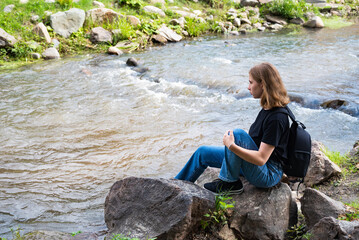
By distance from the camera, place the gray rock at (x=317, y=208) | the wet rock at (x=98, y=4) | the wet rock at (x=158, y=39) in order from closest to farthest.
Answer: the gray rock at (x=317, y=208) < the wet rock at (x=158, y=39) < the wet rock at (x=98, y=4)

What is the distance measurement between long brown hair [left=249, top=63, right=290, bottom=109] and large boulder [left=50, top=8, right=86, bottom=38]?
455 inches

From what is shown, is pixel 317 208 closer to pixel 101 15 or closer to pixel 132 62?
pixel 132 62

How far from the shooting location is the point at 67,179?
4.57 meters

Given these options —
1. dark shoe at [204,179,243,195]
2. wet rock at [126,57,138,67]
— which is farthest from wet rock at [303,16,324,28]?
dark shoe at [204,179,243,195]

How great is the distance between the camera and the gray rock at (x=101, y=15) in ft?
45.0

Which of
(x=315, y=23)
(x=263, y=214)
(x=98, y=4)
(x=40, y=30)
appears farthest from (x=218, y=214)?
(x=315, y=23)

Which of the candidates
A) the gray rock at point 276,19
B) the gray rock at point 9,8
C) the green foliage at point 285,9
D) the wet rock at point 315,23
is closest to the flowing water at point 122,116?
the gray rock at point 9,8

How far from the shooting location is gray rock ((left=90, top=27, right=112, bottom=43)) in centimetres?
1301

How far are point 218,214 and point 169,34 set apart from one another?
40.9 ft

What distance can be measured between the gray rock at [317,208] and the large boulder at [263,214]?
0.52ft

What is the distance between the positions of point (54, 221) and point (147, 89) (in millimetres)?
5373

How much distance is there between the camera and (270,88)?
9.30ft

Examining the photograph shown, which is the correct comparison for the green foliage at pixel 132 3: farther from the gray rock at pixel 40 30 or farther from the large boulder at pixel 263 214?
the large boulder at pixel 263 214

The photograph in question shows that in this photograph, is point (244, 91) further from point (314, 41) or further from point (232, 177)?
point (314, 41)
